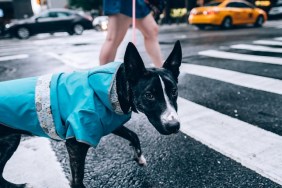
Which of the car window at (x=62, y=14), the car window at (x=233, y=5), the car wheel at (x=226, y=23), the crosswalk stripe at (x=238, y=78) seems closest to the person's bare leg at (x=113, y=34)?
the crosswalk stripe at (x=238, y=78)

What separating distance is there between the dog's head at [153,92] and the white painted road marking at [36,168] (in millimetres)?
928

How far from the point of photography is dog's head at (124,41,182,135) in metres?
2.20

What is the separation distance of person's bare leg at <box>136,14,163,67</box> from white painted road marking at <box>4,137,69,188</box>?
2.50m

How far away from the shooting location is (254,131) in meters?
3.50

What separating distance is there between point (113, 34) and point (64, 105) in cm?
266

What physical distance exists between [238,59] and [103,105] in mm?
5874

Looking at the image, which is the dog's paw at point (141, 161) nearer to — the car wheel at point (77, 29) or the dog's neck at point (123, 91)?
the dog's neck at point (123, 91)

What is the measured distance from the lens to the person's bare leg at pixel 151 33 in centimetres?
503

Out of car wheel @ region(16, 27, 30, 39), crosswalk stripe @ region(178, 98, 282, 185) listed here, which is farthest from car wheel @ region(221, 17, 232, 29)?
crosswalk stripe @ region(178, 98, 282, 185)

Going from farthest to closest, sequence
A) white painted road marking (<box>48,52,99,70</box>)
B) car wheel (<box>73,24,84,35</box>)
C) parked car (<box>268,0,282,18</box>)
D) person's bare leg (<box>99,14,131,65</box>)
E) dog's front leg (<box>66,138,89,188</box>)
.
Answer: parked car (<box>268,0,282,18</box>), car wheel (<box>73,24,84,35</box>), white painted road marking (<box>48,52,99,70</box>), person's bare leg (<box>99,14,131,65</box>), dog's front leg (<box>66,138,89,188</box>)

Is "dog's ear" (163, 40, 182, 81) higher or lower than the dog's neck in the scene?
higher

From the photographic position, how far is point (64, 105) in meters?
2.32

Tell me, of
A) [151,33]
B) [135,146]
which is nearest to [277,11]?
[151,33]

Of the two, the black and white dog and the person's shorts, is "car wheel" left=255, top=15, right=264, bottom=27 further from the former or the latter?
the black and white dog
